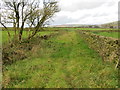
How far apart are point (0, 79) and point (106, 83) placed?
20.9 feet

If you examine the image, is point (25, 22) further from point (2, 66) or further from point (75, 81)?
point (75, 81)

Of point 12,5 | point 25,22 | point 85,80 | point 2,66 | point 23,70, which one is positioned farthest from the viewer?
point 25,22

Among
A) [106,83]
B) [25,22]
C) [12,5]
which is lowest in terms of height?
[106,83]

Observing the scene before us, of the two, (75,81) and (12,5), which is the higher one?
(12,5)

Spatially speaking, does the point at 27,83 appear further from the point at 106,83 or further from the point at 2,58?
the point at 2,58

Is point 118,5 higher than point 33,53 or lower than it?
higher

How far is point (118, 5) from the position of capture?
13.1 metres

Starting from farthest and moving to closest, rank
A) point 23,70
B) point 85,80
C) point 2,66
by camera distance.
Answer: point 2,66 < point 23,70 < point 85,80

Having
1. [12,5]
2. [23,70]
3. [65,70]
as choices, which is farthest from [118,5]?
[12,5]

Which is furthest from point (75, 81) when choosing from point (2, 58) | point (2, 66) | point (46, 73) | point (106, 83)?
point (2, 58)

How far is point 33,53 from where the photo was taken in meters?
18.2

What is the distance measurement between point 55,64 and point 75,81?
4.38 m

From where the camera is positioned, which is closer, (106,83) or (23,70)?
(106,83)

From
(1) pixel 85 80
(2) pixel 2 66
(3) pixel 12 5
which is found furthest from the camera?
(3) pixel 12 5
